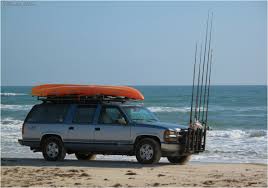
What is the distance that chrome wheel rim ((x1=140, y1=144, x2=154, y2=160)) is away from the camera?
15.0m

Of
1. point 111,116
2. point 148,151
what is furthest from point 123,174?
point 111,116

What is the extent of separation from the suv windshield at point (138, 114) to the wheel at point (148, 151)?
0.68 metres

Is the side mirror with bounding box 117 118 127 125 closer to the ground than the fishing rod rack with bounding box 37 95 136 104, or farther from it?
closer to the ground

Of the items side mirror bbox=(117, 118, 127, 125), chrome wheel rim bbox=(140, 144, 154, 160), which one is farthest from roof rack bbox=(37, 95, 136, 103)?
chrome wheel rim bbox=(140, 144, 154, 160)

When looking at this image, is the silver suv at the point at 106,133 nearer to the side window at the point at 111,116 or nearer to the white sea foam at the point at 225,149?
the side window at the point at 111,116

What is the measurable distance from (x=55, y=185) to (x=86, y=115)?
4616mm

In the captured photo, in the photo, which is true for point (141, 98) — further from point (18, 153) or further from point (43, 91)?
point (18, 153)

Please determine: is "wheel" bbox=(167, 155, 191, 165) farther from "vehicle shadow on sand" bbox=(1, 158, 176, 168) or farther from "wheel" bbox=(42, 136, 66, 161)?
"wheel" bbox=(42, 136, 66, 161)

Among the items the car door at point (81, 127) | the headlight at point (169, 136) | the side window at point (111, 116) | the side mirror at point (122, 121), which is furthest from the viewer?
the car door at point (81, 127)

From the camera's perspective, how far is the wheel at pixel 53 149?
→ 1588cm

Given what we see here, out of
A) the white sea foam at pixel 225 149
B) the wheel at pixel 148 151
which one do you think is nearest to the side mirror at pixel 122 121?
the wheel at pixel 148 151

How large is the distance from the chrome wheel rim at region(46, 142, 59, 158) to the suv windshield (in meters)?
2.05

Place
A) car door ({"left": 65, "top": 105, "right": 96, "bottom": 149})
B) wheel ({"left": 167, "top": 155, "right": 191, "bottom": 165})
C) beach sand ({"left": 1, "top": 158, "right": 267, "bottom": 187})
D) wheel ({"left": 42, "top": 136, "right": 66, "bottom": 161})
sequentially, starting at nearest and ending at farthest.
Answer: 1. beach sand ({"left": 1, "top": 158, "right": 267, "bottom": 187})
2. car door ({"left": 65, "top": 105, "right": 96, "bottom": 149})
3. wheel ({"left": 42, "top": 136, "right": 66, "bottom": 161})
4. wheel ({"left": 167, "top": 155, "right": 191, "bottom": 165})

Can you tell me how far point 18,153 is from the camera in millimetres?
19828
